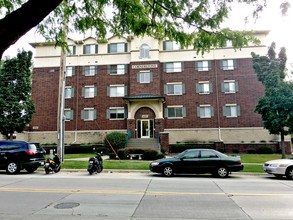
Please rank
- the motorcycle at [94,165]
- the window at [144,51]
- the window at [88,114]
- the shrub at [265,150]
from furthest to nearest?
the window at [88,114] < the window at [144,51] < the shrub at [265,150] < the motorcycle at [94,165]

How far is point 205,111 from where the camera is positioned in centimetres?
3238

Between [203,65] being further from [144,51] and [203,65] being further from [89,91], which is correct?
[89,91]

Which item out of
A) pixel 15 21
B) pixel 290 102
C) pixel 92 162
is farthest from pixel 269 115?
pixel 15 21

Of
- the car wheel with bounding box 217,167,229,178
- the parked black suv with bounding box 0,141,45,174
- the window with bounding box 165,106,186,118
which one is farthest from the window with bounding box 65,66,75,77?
the car wheel with bounding box 217,167,229,178

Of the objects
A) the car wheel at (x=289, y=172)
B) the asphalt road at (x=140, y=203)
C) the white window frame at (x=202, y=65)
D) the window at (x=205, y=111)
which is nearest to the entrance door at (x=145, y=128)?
the window at (x=205, y=111)

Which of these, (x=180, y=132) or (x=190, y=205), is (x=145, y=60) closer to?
(x=180, y=132)

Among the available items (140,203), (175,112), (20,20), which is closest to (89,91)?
(175,112)

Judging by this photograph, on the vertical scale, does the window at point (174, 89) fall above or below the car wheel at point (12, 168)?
above

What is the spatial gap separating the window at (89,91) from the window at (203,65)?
44.8ft

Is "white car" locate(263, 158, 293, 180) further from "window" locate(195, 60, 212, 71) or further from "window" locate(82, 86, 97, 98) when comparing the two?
"window" locate(82, 86, 97, 98)

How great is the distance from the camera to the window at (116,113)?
1310 inches

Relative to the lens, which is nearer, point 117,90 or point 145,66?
point 145,66

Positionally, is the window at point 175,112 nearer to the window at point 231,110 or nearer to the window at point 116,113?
the window at point 231,110

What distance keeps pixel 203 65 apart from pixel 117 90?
1159 centimetres
